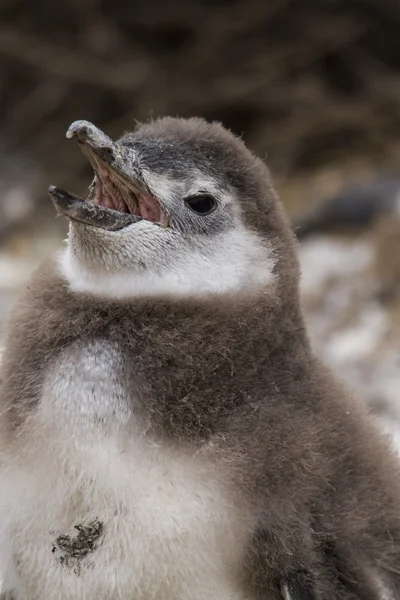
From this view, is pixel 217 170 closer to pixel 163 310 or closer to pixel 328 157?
pixel 163 310

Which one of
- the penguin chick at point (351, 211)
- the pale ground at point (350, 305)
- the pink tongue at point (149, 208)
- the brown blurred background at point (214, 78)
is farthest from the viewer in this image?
the brown blurred background at point (214, 78)

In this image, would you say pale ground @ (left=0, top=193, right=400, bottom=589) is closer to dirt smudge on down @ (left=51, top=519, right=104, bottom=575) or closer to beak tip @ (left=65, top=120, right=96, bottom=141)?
dirt smudge on down @ (left=51, top=519, right=104, bottom=575)

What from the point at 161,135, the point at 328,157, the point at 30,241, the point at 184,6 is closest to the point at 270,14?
the point at 184,6

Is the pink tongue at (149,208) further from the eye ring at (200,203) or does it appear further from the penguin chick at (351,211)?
the penguin chick at (351,211)

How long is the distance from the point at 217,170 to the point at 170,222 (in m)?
0.16

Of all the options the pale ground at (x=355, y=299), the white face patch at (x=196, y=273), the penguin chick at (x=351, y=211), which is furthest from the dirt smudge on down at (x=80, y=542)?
the penguin chick at (x=351, y=211)

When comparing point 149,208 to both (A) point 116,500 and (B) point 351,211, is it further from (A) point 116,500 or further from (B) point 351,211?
(B) point 351,211

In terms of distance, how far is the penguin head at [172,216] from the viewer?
1904 millimetres

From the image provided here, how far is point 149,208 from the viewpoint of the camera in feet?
6.75

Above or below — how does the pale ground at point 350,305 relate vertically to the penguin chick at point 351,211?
below

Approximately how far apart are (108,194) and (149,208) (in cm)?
9

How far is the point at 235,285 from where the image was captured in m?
1.97

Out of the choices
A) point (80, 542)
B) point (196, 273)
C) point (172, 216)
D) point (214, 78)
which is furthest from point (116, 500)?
point (214, 78)

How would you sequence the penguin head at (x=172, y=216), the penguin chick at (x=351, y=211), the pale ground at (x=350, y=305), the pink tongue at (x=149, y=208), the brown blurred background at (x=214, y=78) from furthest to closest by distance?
the brown blurred background at (x=214, y=78) → the penguin chick at (x=351, y=211) → the pale ground at (x=350, y=305) → the pink tongue at (x=149, y=208) → the penguin head at (x=172, y=216)
